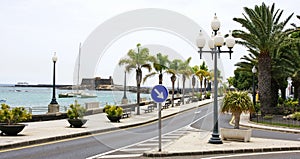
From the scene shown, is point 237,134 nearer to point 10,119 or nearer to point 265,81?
point 10,119

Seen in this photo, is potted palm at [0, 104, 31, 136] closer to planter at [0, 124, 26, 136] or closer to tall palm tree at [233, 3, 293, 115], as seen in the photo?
planter at [0, 124, 26, 136]

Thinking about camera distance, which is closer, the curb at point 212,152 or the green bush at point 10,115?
the curb at point 212,152

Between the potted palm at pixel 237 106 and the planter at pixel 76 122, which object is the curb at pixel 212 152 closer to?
the potted palm at pixel 237 106

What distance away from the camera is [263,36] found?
37188 millimetres

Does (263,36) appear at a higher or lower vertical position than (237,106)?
higher

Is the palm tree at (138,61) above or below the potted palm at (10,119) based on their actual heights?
above

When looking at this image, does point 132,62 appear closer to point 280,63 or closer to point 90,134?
point 280,63

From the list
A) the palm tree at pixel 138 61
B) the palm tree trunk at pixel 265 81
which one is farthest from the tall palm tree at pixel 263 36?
the palm tree at pixel 138 61

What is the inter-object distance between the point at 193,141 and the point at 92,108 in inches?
903

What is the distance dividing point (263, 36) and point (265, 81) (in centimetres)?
438

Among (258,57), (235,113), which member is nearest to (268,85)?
(258,57)

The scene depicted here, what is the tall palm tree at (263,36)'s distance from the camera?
1462 inches

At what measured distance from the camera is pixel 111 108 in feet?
98.4

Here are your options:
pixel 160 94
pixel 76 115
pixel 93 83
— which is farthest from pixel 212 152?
pixel 93 83
